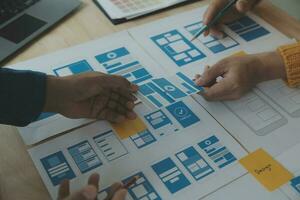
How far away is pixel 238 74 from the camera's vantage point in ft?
2.66

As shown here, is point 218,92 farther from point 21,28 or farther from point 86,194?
point 21,28

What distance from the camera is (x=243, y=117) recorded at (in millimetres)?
766

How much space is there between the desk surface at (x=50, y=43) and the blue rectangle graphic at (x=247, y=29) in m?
0.04

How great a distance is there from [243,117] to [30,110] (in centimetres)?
42

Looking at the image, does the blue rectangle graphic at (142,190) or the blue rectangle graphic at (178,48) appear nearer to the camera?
the blue rectangle graphic at (142,190)

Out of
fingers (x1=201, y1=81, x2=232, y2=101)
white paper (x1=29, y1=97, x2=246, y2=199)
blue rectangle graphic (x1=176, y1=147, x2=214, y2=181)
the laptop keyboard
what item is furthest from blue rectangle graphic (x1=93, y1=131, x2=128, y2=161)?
the laptop keyboard

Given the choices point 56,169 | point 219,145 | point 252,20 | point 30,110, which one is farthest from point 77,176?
point 252,20

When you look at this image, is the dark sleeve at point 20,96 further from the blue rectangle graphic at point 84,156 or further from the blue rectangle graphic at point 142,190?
the blue rectangle graphic at point 142,190

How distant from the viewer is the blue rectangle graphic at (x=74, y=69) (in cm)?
83

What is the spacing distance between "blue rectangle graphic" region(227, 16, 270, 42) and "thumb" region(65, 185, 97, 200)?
0.59 m

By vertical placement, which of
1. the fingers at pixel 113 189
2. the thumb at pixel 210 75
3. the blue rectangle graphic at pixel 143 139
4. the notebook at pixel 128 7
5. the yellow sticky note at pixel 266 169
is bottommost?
the yellow sticky note at pixel 266 169

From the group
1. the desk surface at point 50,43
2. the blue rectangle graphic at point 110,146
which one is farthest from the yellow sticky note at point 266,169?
the desk surface at point 50,43

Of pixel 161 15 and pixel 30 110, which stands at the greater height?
pixel 161 15

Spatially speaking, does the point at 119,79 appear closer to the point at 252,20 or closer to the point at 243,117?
the point at 243,117
